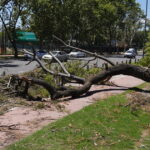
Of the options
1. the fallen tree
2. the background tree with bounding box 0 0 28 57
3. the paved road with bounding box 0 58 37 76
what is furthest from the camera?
the background tree with bounding box 0 0 28 57

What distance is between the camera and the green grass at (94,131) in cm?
679

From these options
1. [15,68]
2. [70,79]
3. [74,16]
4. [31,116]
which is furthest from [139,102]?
[74,16]

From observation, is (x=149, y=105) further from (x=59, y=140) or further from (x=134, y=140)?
(x=59, y=140)

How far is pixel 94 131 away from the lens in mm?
7754

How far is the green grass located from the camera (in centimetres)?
679

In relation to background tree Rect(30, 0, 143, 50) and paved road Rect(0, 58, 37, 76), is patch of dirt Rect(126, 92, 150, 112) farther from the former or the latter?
background tree Rect(30, 0, 143, 50)

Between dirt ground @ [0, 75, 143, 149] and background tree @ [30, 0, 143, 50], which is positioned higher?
background tree @ [30, 0, 143, 50]

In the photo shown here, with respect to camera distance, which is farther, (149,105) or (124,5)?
(124,5)

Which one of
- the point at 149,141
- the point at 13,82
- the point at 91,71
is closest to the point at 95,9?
the point at 91,71

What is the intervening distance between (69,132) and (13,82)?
488 cm

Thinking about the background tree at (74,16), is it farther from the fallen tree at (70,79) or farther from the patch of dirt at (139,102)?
the patch of dirt at (139,102)

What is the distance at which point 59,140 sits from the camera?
276 inches

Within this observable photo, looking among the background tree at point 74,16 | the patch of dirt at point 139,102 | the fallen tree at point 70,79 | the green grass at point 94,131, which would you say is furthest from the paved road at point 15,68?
the background tree at point 74,16

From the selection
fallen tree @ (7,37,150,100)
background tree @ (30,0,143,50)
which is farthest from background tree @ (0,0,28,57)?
fallen tree @ (7,37,150,100)
